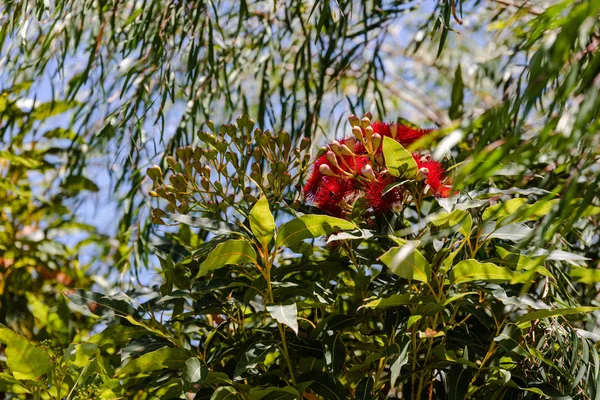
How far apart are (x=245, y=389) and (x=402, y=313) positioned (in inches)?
9.3

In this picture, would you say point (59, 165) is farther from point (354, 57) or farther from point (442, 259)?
point (442, 259)

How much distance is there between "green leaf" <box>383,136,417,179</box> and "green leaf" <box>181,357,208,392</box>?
354 mm

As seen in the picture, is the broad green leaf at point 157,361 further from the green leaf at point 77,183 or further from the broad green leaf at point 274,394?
the green leaf at point 77,183

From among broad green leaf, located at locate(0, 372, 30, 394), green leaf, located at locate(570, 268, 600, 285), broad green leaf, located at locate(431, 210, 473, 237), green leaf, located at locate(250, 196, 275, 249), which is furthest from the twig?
broad green leaf, located at locate(0, 372, 30, 394)

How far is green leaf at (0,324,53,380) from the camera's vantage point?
1.09 metres

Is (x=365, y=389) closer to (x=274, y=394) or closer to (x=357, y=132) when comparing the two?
(x=274, y=394)

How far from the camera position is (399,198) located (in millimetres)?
1150

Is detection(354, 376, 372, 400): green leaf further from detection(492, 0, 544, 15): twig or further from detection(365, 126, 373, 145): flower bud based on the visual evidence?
detection(492, 0, 544, 15): twig

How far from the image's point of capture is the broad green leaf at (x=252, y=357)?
104 centimetres

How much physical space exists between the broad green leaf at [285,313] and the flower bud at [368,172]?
0.66 ft

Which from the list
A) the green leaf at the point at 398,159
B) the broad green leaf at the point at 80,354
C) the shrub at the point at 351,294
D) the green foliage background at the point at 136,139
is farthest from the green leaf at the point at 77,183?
the green leaf at the point at 398,159

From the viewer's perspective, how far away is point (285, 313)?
102 cm

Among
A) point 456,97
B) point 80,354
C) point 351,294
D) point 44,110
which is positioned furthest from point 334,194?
point 44,110

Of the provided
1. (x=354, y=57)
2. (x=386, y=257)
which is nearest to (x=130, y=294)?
(x=386, y=257)
